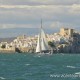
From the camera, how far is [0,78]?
75.6m

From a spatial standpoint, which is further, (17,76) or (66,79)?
(17,76)

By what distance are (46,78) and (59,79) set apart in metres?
3.11

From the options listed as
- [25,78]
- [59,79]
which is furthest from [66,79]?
[25,78]

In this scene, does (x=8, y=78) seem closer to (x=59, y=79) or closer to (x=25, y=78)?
(x=25, y=78)

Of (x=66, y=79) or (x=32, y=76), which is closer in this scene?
(x=66, y=79)

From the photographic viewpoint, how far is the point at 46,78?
7594cm

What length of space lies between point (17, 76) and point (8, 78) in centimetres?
389

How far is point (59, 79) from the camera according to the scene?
73.2 metres

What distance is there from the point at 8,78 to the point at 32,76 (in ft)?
16.2

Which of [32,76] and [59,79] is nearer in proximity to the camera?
[59,79]

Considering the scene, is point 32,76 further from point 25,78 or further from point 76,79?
point 76,79

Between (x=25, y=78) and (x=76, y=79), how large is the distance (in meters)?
7.60

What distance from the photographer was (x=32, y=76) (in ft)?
264

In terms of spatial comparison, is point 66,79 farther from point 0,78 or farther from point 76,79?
point 0,78
